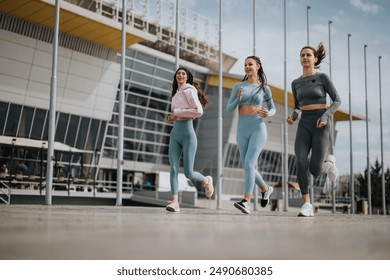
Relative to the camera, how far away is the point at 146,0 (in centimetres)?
4138

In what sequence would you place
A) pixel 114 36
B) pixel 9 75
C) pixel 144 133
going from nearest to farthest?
pixel 9 75 < pixel 114 36 < pixel 144 133

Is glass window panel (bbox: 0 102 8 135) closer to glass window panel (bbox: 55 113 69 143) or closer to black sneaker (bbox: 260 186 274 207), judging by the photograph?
glass window panel (bbox: 55 113 69 143)

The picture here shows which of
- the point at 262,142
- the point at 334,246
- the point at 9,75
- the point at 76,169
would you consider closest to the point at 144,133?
the point at 76,169

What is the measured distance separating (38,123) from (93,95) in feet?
16.4

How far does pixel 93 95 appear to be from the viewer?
36281 millimetres

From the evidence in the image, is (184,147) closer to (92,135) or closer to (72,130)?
(72,130)

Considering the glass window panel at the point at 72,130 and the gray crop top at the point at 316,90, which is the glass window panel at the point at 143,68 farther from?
the gray crop top at the point at 316,90

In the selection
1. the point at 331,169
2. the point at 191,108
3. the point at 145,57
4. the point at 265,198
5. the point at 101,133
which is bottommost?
the point at 265,198

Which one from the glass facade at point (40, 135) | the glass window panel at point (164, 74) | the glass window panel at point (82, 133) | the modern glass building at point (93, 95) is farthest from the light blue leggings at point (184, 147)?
the glass window panel at point (164, 74)

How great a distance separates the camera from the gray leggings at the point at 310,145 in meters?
6.98

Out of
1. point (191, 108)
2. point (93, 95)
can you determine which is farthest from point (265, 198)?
point (93, 95)

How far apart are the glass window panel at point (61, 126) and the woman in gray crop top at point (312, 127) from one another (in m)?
29.1
